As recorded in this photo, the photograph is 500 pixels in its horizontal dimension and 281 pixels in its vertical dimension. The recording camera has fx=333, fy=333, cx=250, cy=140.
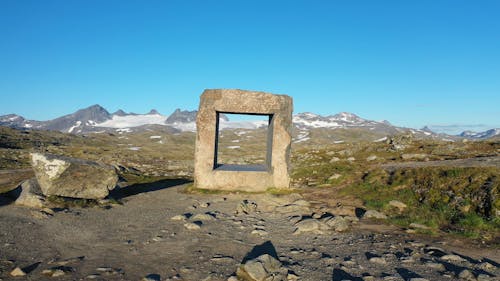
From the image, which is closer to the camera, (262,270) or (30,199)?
(262,270)

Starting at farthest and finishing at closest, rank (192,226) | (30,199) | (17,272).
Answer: (30,199)
(192,226)
(17,272)

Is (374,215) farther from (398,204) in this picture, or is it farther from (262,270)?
(262,270)

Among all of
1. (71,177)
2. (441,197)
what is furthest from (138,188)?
(441,197)

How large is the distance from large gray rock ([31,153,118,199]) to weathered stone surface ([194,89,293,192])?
404 centimetres

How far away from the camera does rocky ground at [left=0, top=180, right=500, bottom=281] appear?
6344mm

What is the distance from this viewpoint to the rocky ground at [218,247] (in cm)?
634

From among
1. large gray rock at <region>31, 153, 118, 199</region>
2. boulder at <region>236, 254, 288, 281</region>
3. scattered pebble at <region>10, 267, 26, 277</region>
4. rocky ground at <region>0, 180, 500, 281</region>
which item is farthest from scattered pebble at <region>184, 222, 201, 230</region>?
large gray rock at <region>31, 153, 118, 199</region>

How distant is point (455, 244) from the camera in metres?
8.22

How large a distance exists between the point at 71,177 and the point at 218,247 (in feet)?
23.6

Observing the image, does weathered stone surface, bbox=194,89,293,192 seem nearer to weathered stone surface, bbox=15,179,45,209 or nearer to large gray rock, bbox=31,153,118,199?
large gray rock, bbox=31,153,118,199

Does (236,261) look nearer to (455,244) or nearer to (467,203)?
(455,244)

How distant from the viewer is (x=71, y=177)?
12102 millimetres

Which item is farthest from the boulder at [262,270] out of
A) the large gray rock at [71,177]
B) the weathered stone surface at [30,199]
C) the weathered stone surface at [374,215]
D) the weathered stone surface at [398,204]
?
the large gray rock at [71,177]

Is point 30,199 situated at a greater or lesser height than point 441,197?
lesser
